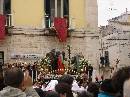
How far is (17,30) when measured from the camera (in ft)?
89.6

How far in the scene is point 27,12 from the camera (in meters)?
27.6

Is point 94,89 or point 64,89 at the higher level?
→ point 64,89

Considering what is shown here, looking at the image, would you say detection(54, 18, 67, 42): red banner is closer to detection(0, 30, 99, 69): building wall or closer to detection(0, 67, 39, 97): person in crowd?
detection(0, 30, 99, 69): building wall

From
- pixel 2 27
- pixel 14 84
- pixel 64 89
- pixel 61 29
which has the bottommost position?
pixel 64 89

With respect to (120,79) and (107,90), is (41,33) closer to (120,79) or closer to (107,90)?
(107,90)

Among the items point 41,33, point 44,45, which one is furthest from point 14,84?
point 41,33

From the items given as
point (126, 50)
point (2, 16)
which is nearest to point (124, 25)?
point (126, 50)

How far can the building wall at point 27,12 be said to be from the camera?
2750cm

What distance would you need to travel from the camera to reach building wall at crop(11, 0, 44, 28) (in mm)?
27500

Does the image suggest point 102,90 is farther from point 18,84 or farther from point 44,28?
point 44,28

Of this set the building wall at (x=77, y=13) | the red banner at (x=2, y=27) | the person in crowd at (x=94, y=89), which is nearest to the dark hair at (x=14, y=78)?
the person in crowd at (x=94, y=89)

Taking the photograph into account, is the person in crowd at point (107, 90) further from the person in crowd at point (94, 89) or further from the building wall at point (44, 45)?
the building wall at point (44, 45)

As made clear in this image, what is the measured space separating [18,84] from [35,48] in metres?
21.4

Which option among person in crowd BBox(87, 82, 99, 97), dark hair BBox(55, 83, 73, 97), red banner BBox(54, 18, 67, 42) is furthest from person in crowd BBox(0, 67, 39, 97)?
red banner BBox(54, 18, 67, 42)
